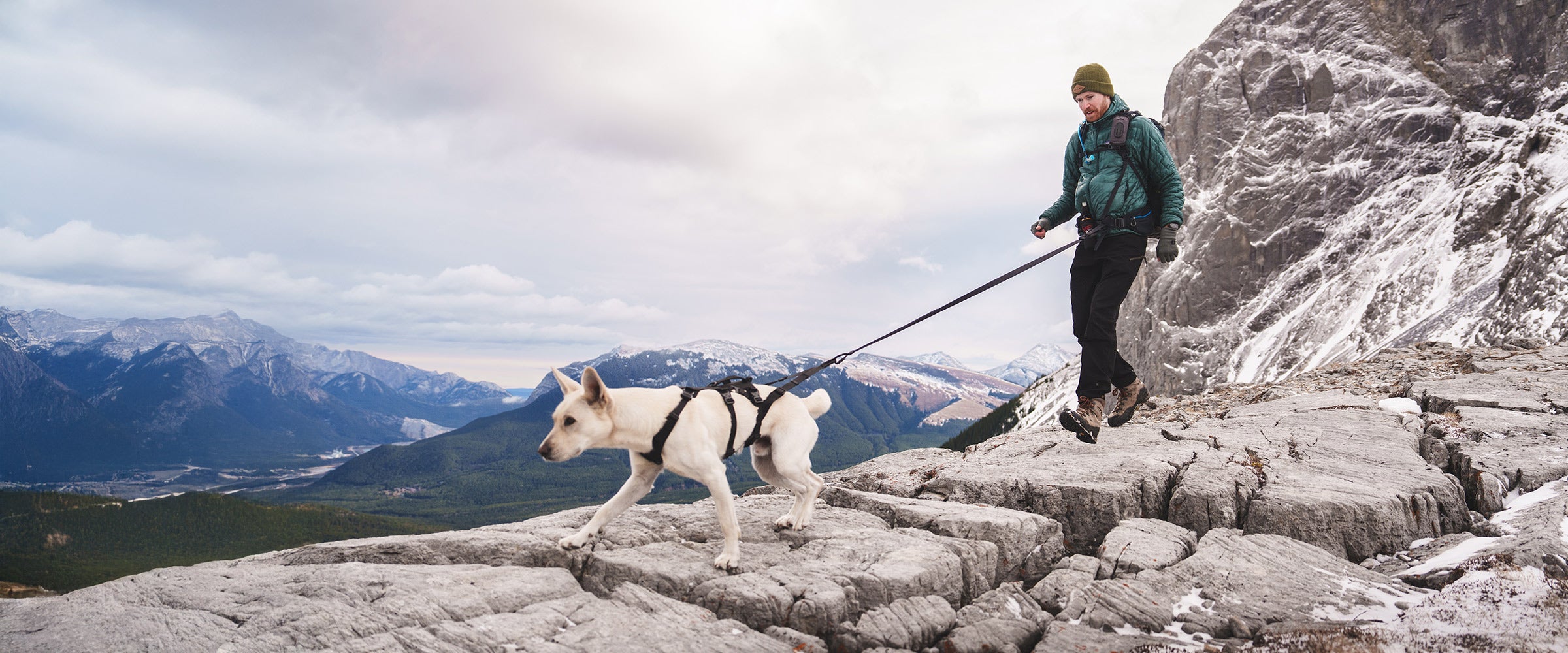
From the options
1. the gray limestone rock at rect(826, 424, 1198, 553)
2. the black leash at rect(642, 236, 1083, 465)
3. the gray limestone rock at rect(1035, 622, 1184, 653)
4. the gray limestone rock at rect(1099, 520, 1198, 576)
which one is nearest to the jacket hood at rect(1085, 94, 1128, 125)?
the black leash at rect(642, 236, 1083, 465)

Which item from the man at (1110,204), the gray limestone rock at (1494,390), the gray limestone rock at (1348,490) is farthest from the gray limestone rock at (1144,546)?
the gray limestone rock at (1494,390)

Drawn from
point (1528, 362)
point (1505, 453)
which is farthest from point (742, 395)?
point (1528, 362)

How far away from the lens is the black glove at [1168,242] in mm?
8391

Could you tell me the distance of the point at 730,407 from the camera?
7098 mm

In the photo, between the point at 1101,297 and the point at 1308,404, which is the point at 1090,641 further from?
the point at 1308,404

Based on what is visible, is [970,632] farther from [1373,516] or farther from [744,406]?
[1373,516]

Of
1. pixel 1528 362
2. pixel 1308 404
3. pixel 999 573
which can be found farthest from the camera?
pixel 1528 362

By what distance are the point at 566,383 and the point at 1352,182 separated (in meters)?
126

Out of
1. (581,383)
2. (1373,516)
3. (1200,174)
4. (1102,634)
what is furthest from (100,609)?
(1200,174)

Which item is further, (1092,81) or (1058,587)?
(1092,81)

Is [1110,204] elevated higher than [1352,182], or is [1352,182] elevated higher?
[1352,182]

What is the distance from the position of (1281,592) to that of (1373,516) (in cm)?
241

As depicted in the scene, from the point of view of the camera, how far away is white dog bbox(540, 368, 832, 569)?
6359mm

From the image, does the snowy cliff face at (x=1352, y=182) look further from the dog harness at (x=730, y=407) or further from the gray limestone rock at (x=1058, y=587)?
the dog harness at (x=730, y=407)
